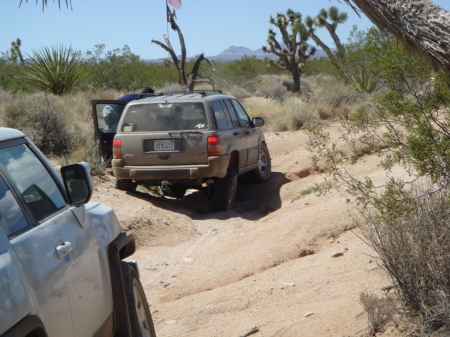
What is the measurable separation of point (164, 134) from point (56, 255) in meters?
8.36

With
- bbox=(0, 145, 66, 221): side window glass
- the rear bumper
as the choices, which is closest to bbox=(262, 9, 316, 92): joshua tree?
the rear bumper

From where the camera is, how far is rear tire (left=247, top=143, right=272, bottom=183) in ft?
46.8

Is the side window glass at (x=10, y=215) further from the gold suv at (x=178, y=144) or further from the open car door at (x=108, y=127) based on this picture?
the open car door at (x=108, y=127)

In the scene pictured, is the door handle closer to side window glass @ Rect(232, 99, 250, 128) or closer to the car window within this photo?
side window glass @ Rect(232, 99, 250, 128)

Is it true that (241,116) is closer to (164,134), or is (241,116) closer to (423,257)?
(164,134)

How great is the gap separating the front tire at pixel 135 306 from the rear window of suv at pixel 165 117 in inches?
275

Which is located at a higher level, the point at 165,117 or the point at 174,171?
the point at 165,117

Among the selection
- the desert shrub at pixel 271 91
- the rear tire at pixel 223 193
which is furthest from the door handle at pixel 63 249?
the desert shrub at pixel 271 91

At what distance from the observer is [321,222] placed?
8891mm

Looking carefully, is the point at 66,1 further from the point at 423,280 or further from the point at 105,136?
the point at 105,136

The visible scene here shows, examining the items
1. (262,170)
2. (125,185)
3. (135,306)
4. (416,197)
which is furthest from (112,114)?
(135,306)

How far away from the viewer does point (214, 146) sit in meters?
11.9

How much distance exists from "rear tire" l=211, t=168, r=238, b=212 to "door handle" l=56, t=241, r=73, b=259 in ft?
28.2

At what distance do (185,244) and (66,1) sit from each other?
17.1 feet
